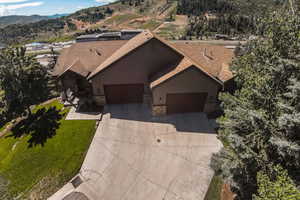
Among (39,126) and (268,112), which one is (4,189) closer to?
(39,126)

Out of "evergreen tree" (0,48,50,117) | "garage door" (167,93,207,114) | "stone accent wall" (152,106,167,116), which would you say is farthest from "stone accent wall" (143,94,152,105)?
"evergreen tree" (0,48,50,117)

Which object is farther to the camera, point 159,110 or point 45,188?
point 159,110

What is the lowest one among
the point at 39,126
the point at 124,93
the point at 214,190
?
the point at 214,190

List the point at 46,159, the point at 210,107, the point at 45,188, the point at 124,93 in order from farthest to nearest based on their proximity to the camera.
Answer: the point at 124,93 → the point at 210,107 → the point at 46,159 → the point at 45,188

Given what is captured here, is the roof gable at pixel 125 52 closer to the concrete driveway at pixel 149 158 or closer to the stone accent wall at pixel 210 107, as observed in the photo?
the concrete driveway at pixel 149 158

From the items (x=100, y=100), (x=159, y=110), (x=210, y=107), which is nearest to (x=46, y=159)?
(x=100, y=100)

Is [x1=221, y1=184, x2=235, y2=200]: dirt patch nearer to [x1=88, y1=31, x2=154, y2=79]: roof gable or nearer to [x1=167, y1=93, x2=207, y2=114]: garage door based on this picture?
[x1=167, y1=93, x2=207, y2=114]: garage door

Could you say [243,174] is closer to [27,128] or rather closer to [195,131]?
[195,131]
